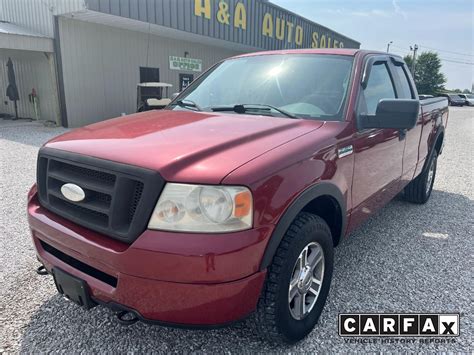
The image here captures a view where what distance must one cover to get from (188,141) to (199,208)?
48cm

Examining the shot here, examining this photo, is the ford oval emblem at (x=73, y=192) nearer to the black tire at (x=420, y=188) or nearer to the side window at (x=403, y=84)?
the side window at (x=403, y=84)

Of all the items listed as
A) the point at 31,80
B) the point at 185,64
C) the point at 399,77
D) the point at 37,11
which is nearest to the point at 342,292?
the point at 399,77

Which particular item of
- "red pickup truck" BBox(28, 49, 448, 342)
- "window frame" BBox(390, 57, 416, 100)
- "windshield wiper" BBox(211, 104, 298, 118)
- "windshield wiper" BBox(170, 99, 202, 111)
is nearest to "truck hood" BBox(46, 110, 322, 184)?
"red pickup truck" BBox(28, 49, 448, 342)

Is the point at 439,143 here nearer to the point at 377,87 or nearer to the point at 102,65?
the point at 377,87

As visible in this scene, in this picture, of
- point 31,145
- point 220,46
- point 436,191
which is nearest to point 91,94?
point 31,145

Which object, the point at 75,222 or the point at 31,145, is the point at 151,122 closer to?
the point at 75,222

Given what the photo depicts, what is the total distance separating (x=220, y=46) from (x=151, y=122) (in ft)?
52.4

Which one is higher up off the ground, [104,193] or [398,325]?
[104,193]

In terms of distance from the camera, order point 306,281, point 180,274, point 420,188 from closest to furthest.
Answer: point 180,274, point 306,281, point 420,188

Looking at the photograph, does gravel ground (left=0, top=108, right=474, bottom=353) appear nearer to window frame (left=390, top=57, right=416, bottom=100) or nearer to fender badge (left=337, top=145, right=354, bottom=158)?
fender badge (left=337, top=145, right=354, bottom=158)

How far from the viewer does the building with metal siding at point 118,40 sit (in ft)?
36.5

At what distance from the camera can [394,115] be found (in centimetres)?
254

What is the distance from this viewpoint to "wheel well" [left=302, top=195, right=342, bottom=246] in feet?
7.90

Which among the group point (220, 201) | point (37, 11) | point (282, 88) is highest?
point (37, 11)
